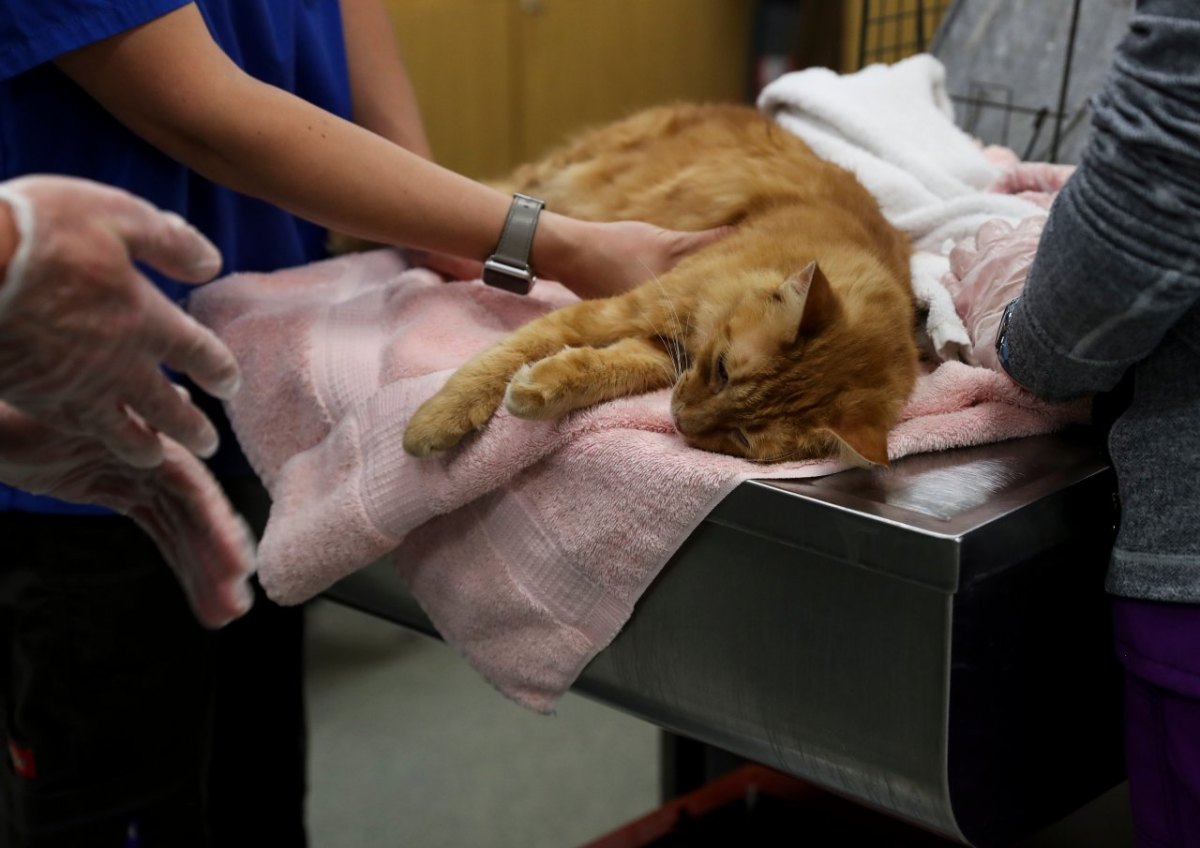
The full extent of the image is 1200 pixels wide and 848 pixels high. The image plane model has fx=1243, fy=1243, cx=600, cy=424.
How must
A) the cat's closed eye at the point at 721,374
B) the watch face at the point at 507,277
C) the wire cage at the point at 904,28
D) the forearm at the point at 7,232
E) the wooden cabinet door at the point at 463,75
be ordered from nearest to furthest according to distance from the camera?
1. the forearm at the point at 7,232
2. the cat's closed eye at the point at 721,374
3. the watch face at the point at 507,277
4. the wire cage at the point at 904,28
5. the wooden cabinet door at the point at 463,75

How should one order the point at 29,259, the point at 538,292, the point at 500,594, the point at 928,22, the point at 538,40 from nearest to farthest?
the point at 29,259 < the point at 500,594 < the point at 538,292 < the point at 928,22 < the point at 538,40

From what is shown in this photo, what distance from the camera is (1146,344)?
82cm

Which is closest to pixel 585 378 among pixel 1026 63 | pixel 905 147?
pixel 905 147

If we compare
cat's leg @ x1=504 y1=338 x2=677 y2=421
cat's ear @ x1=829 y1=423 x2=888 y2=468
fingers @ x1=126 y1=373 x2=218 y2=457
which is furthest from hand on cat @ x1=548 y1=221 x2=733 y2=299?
fingers @ x1=126 y1=373 x2=218 y2=457

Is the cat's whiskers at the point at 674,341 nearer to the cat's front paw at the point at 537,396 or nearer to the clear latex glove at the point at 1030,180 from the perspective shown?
the cat's front paw at the point at 537,396

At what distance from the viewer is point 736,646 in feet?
3.08

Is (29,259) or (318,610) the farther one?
(318,610)

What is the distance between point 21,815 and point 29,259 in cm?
86

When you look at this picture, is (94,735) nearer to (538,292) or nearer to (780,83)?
(538,292)

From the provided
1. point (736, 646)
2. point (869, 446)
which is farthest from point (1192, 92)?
point (736, 646)

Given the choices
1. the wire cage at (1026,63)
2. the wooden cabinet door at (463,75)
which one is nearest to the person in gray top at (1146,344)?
the wire cage at (1026,63)

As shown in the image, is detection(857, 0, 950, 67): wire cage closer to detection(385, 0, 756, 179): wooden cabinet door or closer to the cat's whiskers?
the cat's whiskers

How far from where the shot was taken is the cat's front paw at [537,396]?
1.01 m

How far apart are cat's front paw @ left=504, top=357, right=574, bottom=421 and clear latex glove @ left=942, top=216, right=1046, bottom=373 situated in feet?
→ 1.18
